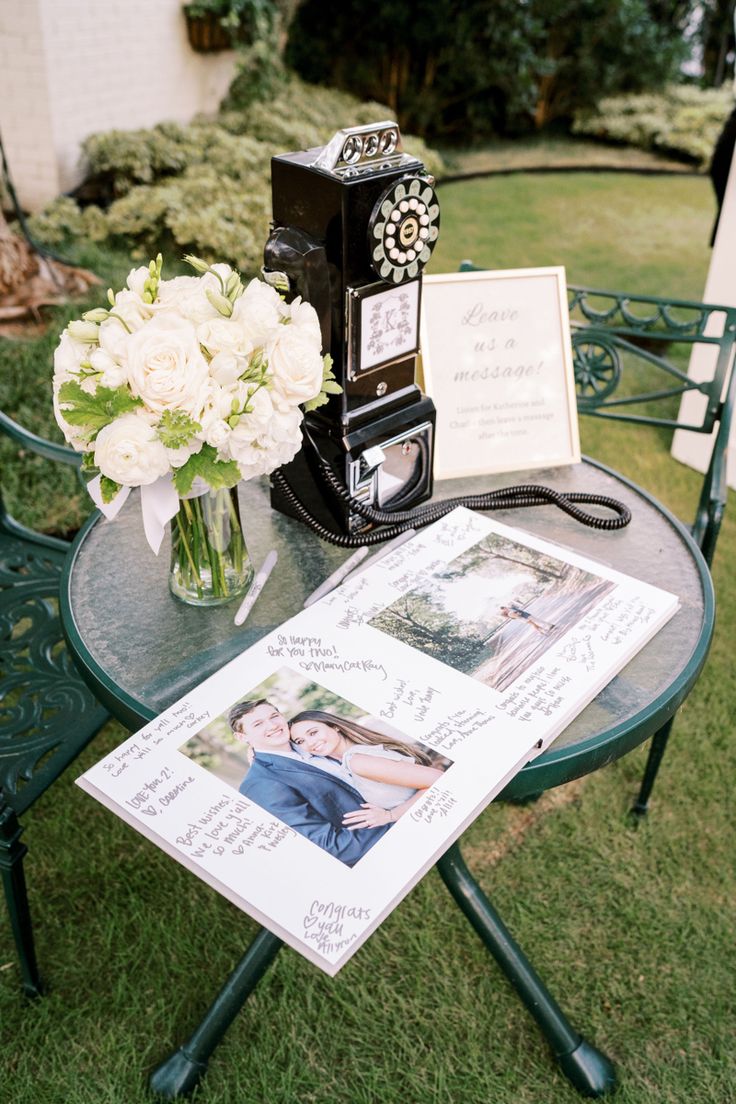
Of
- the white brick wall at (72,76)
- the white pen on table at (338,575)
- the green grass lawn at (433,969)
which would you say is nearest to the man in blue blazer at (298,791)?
the white pen on table at (338,575)

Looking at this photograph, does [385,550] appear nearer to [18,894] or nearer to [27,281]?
[18,894]

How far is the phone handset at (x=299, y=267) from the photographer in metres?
1.22

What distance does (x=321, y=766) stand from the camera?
1015mm

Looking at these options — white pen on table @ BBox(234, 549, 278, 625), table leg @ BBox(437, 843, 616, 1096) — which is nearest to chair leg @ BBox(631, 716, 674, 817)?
table leg @ BBox(437, 843, 616, 1096)

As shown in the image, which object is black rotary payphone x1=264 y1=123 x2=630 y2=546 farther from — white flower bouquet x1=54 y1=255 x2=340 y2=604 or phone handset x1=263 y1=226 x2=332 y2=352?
white flower bouquet x1=54 y1=255 x2=340 y2=604

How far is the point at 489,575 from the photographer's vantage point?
1.31 m

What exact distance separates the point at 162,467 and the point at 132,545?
42 cm

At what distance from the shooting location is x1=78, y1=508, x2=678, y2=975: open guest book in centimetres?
91

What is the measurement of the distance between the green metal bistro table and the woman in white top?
0.13m

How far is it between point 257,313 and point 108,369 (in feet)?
0.59

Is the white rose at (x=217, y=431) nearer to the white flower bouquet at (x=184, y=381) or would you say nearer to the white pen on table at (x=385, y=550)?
the white flower bouquet at (x=184, y=381)

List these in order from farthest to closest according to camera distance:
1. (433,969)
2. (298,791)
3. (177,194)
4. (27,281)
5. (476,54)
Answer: (476,54)
(177,194)
(27,281)
(433,969)
(298,791)

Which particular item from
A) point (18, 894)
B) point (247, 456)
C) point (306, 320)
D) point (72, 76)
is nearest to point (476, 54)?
point (72, 76)

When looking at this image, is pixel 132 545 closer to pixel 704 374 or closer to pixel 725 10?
pixel 704 374
